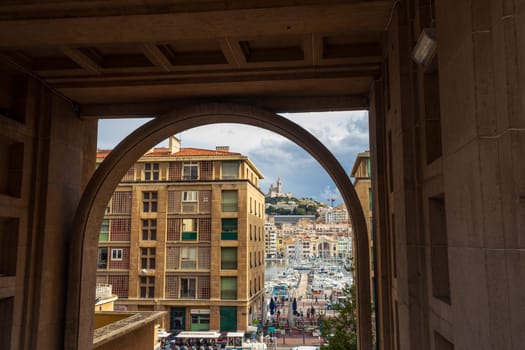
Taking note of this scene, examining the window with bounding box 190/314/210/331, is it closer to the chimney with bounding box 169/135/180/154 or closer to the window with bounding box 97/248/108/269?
the window with bounding box 97/248/108/269

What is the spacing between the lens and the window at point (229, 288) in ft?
135

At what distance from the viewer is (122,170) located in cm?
1112

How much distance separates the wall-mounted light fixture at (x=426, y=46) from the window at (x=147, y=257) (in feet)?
132

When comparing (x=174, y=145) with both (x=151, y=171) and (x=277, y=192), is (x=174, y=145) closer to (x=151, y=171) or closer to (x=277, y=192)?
(x=151, y=171)

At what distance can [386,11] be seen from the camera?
650cm

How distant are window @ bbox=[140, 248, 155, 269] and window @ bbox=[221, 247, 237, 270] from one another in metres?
6.61

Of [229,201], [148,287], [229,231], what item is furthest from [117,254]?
[229,201]

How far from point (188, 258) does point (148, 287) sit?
4480 millimetres

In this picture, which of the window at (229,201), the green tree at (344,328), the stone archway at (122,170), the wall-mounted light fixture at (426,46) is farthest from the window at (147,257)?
the wall-mounted light fixture at (426,46)

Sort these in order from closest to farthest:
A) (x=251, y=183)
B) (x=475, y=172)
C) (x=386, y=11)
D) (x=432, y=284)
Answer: (x=475, y=172) < (x=432, y=284) < (x=386, y=11) < (x=251, y=183)

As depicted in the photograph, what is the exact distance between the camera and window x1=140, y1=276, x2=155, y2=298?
136ft

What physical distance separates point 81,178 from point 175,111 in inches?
115

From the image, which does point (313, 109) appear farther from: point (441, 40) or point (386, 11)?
point (441, 40)

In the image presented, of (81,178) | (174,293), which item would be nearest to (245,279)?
(174,293)
